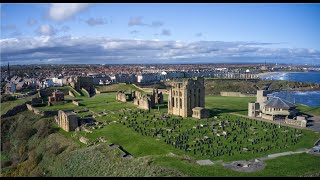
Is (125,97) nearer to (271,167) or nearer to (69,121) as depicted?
(69,121)

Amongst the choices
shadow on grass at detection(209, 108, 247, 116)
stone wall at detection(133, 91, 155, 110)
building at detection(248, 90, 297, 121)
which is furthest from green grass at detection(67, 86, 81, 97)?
building at detection(248, 90, 297, 121)

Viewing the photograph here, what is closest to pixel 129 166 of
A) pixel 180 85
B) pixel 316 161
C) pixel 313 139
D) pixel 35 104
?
pixel 316 161

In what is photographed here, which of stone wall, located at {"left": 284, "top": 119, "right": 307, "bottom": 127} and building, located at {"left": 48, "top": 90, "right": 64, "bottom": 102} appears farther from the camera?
building, located at {"left": 48, "top": 90, "right": 64, "bottom": 102}

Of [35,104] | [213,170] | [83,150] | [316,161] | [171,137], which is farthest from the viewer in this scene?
[35,104]

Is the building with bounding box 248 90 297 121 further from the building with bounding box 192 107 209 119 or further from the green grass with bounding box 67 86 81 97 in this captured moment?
the green grass with bounding box 67 86 81 97

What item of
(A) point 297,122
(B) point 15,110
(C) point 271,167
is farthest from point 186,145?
(B) point 15,110

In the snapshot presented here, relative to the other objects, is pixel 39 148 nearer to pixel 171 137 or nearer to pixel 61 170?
pixel 61 170

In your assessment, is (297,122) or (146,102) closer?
(297,122)
